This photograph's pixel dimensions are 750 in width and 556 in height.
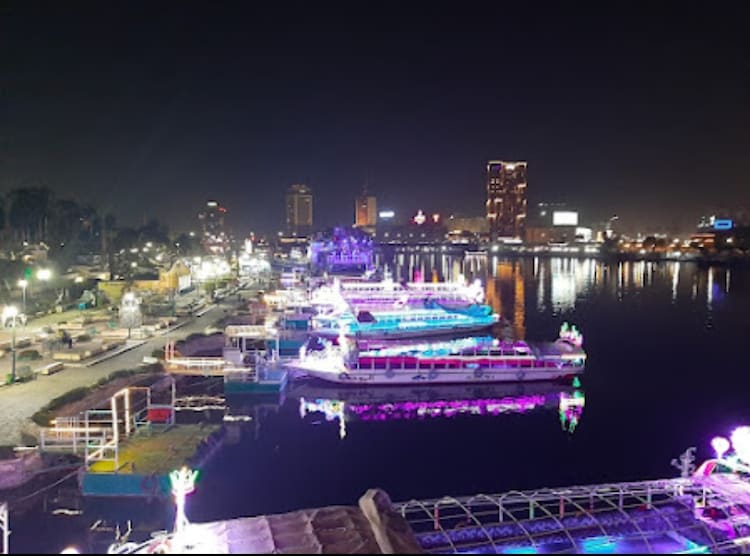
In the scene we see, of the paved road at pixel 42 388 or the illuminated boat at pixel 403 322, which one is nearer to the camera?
the paved road at pixel 42 388

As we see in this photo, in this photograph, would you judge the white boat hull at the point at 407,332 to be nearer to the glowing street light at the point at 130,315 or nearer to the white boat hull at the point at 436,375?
the white boat hull at the point at 436,375

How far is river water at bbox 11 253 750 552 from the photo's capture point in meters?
14.8

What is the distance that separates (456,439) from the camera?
20.0 metres

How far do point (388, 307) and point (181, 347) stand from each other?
1723cm

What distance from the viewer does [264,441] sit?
18.6 metres

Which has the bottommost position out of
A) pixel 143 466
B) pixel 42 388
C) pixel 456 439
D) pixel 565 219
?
pixel 456 439

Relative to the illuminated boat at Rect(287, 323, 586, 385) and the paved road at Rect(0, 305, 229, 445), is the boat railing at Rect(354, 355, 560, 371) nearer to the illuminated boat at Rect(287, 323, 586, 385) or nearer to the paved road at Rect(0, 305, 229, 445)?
the illuminated boat at Rect(287, 323, 586, 385)

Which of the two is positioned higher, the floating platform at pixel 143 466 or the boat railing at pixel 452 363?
the boat railing at pixel 452 363

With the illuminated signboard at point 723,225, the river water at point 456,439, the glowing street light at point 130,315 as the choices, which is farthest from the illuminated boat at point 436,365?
the illuminated signboard at point 723,225

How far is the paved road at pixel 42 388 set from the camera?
16281 mm

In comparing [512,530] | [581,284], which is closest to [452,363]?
[512,530]

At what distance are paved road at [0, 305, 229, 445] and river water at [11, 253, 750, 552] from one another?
3945 millimetres

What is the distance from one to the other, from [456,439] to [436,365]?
5877 millimetres

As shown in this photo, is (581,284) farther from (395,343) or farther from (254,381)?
(254,381)
